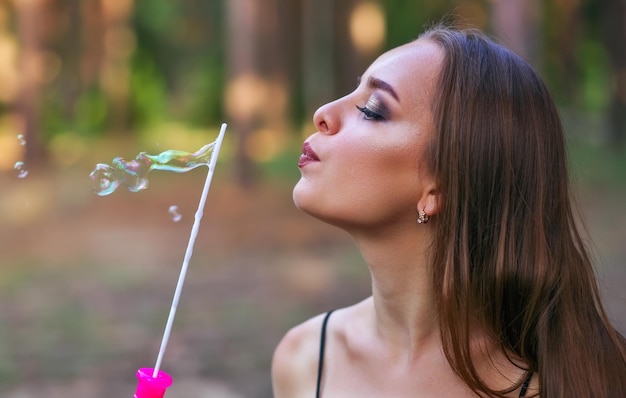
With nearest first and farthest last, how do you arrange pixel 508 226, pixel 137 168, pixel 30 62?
pixel 508 226 → pixel 137 168 → pixel 30 62

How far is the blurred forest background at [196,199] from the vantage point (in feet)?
20.4

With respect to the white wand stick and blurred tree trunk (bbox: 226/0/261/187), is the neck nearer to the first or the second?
the white wand stick

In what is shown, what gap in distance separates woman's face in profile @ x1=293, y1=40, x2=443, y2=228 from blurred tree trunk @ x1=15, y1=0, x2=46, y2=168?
11.8 metres

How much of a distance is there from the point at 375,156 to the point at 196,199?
10.0 metres

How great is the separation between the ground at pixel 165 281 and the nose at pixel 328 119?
5.50 feet

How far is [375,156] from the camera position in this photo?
2131 millimetres

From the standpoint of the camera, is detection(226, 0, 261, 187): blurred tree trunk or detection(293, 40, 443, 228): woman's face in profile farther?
detection(226, 0, 261, 187): blurred tree trunk

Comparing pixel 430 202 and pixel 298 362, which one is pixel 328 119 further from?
pixel 298 362

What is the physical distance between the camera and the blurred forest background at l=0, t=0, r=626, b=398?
20.4 ft

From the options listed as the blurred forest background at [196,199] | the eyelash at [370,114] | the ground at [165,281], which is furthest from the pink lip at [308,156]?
the ground at [165,281]

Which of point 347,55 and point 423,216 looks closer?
point 423,216

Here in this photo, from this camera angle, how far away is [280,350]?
261cm

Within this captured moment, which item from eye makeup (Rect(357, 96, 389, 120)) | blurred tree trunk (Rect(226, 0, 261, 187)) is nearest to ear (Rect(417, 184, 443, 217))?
eye makeup (Rect(357, 96, 389, 120))

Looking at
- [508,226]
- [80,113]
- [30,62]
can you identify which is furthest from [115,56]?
[508,226]
